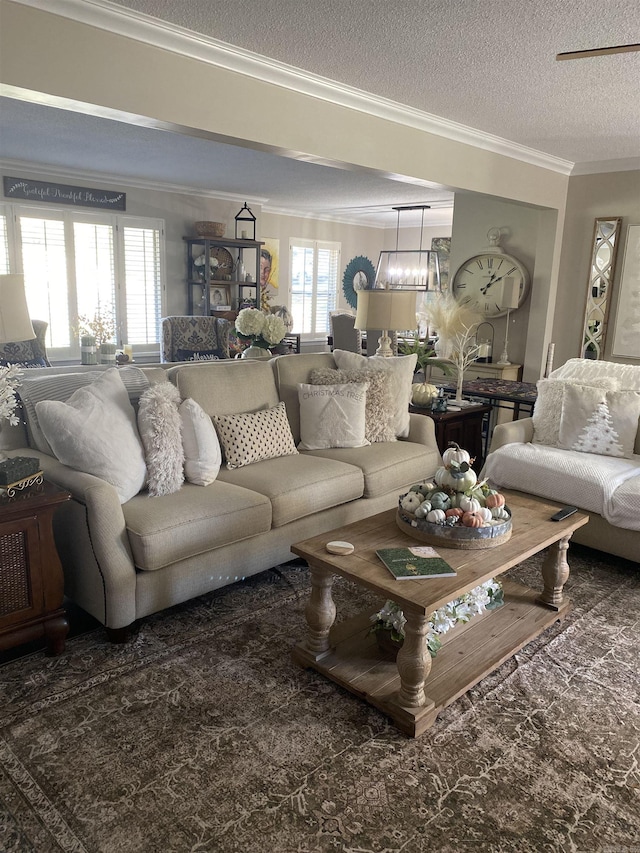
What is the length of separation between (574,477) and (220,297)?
607 centimetres

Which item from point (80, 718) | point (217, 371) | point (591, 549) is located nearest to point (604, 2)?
point (217, 371)

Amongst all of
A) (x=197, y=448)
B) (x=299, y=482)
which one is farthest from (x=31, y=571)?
(x=299, y=482)

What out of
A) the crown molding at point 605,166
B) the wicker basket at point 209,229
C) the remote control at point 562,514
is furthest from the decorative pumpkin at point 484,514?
the wicker basket at point 209,229

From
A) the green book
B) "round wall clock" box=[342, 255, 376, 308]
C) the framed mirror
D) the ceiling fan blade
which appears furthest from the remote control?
"round wall clock" box=[342, 255, 376, 308]

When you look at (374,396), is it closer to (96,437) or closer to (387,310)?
(387,310)

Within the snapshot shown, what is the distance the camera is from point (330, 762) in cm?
200

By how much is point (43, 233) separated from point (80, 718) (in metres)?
6.15

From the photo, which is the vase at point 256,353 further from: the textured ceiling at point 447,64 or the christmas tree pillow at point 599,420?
the christmas tree pillow at point 599,420

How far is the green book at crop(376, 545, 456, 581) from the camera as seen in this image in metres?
2.20

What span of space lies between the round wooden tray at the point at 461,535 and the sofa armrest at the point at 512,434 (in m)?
1.57

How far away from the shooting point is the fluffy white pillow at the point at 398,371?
4086 millimetres

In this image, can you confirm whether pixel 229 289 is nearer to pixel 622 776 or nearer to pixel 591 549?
pixel 591 549

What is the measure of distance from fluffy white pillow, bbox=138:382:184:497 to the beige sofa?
0.22 ft

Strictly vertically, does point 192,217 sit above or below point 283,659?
above
